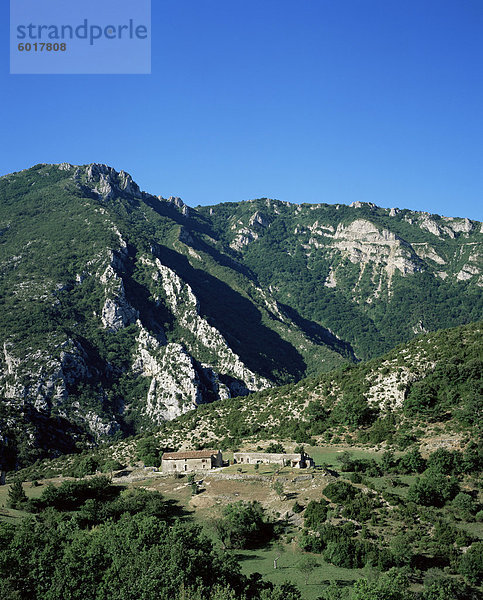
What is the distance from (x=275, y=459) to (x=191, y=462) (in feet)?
34.6

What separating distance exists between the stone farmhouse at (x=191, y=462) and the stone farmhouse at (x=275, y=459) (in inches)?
125

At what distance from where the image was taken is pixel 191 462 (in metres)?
64.8

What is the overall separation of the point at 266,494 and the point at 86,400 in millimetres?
95587

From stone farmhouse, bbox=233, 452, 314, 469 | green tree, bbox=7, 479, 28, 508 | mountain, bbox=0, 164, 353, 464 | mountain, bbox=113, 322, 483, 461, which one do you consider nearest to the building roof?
stone farmhouse, bbox=233, 452, 314, 469

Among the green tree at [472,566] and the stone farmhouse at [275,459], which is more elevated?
the stone farmhouse at [275,459]

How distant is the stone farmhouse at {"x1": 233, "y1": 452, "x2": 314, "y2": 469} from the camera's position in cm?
6194

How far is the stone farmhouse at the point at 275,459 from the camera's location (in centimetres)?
6194

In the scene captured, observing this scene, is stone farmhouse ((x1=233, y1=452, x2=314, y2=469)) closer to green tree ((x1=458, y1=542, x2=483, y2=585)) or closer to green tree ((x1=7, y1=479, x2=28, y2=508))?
green tree ((x1=458, y1=542, x2=483, y2=585))

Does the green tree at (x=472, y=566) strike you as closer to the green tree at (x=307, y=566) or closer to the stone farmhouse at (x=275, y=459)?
the green tree at (x=307, y=566)

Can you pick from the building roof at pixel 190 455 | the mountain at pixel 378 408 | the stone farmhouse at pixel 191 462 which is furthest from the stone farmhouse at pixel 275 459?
the mountain at pixel 378 408

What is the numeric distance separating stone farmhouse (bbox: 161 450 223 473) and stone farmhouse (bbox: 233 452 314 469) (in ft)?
10.4

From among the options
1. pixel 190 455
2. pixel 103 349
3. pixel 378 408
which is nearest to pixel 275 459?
pixel 190 455

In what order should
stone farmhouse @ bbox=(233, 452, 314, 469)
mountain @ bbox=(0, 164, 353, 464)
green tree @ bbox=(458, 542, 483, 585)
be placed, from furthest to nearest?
mountain @ bbox=(0, 164, 353, 464), stone farmhouse @ bbox=(233, 452, 314, 469), green tree @ bbox=(458, 542, 483, 585)

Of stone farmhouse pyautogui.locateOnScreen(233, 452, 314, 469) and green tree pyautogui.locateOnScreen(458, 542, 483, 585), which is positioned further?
stone farmhouse pyautogui.locateOnScreen(233, 452, 314, 469)
